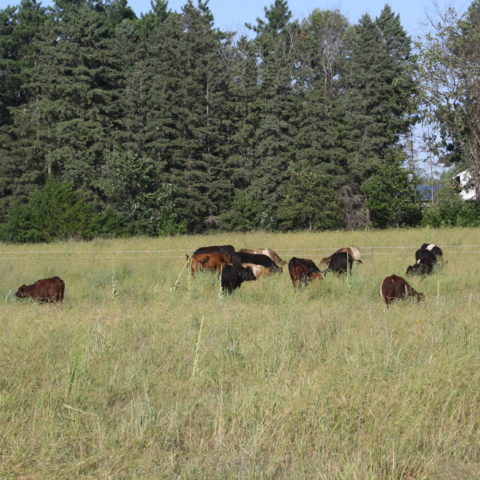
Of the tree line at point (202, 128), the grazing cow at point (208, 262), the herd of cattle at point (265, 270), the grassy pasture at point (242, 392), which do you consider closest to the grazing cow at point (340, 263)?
the herd of cattle at point (265, 270)

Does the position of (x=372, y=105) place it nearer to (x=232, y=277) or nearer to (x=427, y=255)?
(x=427, y=255)

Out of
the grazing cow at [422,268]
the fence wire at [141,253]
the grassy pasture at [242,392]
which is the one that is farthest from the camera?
the fence wire at [141,253]

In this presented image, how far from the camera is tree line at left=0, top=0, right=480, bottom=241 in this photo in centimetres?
3319

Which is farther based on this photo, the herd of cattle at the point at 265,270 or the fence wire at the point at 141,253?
the fence wire at the point at 141,253

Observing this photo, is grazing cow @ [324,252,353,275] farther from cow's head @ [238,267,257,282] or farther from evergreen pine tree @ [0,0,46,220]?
evergreen pine tree @ [0,0,46,220]

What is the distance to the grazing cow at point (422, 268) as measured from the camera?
Result: 12312mm

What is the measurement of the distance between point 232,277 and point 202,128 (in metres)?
26.9

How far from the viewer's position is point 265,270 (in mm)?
13086

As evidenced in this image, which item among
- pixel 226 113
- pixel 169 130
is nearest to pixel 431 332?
pixel 169 130

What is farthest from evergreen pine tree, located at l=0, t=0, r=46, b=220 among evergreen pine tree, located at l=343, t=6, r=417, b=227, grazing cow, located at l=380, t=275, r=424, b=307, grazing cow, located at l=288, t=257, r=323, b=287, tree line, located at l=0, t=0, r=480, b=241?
grazing cow, located at l=380, t=275, r=424, b=307

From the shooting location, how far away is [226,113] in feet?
131

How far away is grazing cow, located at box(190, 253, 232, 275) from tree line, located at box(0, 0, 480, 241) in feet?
63.0

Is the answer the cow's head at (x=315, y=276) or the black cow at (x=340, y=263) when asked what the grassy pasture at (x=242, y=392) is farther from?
the black cow at (x=340, y=263)

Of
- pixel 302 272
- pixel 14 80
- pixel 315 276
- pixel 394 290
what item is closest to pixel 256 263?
pixel 302 272
